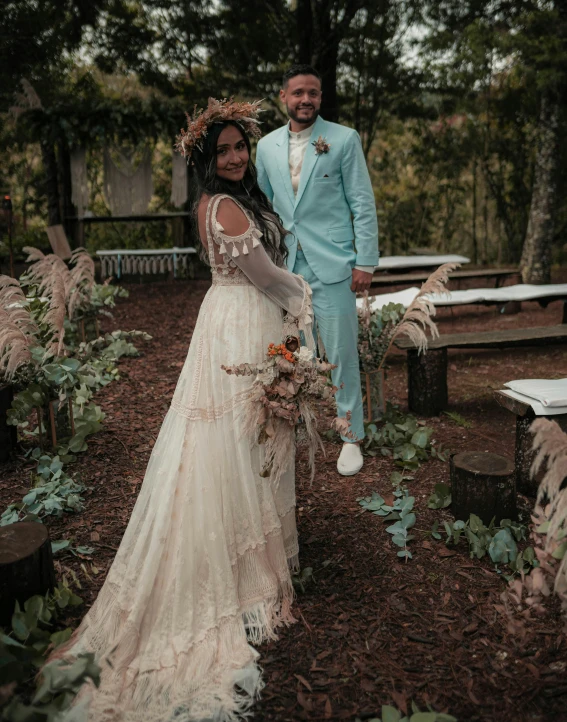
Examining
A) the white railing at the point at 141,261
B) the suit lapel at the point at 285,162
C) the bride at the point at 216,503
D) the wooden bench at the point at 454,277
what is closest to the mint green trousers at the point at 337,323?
the suit lapel at the point at 285,162

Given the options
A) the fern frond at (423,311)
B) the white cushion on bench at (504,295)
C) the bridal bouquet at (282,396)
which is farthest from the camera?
the white cushion on bench at (504,295)

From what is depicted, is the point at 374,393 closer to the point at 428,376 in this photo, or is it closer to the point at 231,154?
the point at 428,376

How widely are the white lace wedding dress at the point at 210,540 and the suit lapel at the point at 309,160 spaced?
1.32m

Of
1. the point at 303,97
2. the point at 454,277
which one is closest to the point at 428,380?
the point at 303,97

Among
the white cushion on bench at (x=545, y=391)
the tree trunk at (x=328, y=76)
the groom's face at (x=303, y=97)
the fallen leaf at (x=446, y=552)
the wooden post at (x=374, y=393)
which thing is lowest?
the fallen leaf at (x=446, y=552)

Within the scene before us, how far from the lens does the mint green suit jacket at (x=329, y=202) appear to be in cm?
394

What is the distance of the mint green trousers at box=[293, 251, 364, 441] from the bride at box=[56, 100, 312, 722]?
1.14 meters

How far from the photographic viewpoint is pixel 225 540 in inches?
103

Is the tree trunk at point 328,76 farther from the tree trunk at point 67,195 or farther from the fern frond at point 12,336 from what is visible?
the fern frond at point 12,336

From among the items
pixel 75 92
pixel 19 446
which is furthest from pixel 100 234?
pixel 19 446

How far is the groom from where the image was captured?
3936 mm

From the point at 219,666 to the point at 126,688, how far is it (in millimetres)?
329

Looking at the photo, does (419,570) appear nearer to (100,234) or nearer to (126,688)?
(126,688)

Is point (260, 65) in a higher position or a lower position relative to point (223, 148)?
higher
